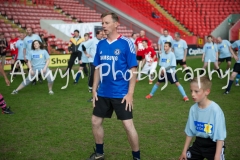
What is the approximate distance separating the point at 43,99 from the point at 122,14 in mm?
20520

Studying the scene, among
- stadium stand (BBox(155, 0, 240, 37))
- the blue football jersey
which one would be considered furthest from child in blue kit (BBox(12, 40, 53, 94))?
stadium stand (BBox(155, 0, 240, 37))

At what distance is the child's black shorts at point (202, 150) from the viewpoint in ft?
12.0

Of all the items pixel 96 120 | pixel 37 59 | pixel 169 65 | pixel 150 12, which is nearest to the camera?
pixel 96 120

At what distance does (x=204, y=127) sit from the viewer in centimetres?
362

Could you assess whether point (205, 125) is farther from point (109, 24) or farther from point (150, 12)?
point (150, 12)

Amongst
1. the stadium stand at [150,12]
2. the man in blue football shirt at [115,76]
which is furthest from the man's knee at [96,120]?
the stadium stand at [150,12]

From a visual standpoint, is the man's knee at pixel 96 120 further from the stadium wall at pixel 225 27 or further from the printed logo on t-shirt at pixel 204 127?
the stadium wall at pixel 225 27

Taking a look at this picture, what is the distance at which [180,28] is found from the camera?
3116 centimetres

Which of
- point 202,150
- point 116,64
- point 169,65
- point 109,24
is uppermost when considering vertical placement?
point 109,24

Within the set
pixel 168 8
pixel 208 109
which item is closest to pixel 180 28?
pixel 168 8

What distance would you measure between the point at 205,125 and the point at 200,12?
3163 centimetres

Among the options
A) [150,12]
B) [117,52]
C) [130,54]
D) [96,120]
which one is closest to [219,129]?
[130,54]

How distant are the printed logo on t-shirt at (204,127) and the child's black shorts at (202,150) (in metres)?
0.13

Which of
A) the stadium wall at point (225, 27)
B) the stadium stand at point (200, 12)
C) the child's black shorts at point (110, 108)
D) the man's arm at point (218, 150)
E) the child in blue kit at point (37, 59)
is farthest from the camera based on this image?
the stadium wall at point (225, 27)
